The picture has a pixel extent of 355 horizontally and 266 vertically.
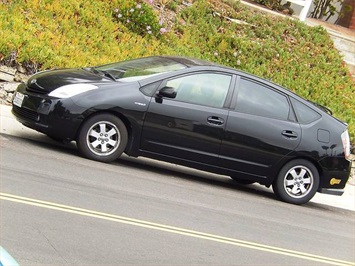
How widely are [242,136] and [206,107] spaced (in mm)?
620

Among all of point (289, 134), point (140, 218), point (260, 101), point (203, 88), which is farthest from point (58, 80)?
point (289, 134)

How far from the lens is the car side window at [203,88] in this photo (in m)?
10.4

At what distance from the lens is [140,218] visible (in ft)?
26.5

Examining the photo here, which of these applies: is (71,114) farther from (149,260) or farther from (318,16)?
(318,16)

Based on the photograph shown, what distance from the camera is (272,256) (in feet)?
26.2

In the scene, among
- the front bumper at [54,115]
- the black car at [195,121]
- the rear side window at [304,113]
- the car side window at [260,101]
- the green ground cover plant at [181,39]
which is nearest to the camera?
the front bumper at [54,115]

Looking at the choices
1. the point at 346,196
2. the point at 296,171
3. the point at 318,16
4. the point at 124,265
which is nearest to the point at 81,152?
the point at 296,171

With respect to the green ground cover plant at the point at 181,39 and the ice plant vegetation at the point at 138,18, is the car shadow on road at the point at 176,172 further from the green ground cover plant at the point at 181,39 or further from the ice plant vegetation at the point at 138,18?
the ice plant vegetation at the point at 138,18

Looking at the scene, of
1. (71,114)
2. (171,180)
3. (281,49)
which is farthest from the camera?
(281,49)

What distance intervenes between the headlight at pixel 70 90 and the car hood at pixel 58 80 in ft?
0.19

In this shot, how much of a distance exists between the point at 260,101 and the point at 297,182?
1.22 m

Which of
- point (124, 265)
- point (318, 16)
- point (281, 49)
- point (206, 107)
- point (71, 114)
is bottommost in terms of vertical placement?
point (124, 265)

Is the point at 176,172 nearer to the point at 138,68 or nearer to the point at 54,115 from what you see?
the point at 138,68

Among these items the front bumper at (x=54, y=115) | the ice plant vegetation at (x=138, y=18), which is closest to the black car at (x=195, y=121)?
the front bumper at (x=54, y=115)
